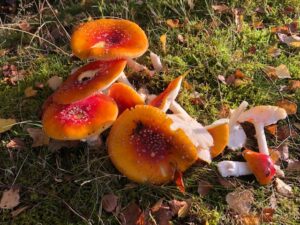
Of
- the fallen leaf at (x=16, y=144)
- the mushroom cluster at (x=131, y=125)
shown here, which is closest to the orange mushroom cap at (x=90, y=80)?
the mushroom cluster at (x=131, y=125)

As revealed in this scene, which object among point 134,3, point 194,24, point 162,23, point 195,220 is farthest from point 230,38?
point 195,220

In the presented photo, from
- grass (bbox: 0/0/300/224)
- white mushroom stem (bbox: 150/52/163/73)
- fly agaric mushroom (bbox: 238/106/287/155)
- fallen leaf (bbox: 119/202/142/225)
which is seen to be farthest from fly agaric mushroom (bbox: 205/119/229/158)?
white mushroom stem (bbox: 150/52/163/73)

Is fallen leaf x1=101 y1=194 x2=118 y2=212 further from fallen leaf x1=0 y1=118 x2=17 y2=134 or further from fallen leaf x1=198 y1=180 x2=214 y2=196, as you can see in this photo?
fallen leaf x1=0 y1=118 x2=17 y2=134

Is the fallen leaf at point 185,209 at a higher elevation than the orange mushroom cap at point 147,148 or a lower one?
lower

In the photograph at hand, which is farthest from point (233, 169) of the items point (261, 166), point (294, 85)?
point (294, 85)

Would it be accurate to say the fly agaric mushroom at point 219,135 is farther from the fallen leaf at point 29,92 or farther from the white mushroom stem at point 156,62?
the fallen leaf at point 29,92

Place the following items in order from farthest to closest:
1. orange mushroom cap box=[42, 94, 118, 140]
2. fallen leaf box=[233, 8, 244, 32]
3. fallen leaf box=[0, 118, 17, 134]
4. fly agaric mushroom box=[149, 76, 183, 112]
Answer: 1. fallen leaf box=[233, 8, 244, 32]
2. fallen leaf box=[0, 118, 17, 134]
3. fly agaric mushroom box=[149, 76, 183, 112]
4. orange mushroom cap box=[42, 94, 118, 140]
